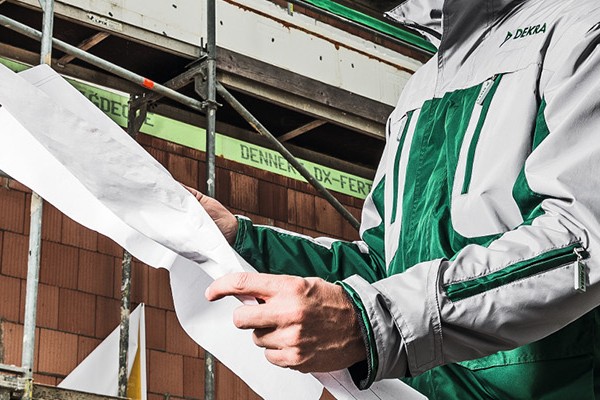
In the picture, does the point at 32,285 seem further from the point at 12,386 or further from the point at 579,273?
the point at 579,273

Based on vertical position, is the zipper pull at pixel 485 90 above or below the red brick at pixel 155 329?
below

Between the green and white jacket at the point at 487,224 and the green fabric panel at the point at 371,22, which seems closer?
the green and white jacket at the point at 487,224

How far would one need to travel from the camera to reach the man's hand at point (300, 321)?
153 cm

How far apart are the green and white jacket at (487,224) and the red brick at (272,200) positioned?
420cm

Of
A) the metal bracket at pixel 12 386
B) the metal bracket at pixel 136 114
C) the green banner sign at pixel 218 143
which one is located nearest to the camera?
the metal bracket at pixel 12 386

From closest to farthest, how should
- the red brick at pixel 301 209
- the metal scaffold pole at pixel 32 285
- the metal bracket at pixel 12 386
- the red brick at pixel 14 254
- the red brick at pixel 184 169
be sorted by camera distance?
the metal bracket at pixel 12 386 → the metal scaffold pole at pixel 32 285 → the red brick at pixel 14 254 → the red brick at pixel 184 169 → the red brick at pixel 301 209

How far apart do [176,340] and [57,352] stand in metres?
0.77

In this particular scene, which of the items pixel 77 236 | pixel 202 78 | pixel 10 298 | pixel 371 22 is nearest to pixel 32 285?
pixel 10 298

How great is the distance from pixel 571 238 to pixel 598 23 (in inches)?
16.4

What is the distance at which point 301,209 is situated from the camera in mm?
6914

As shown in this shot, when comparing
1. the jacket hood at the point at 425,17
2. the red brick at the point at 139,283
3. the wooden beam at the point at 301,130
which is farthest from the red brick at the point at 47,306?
the jacket hood at the point at 425,17

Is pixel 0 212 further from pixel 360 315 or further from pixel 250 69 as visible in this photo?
pixel 360 315

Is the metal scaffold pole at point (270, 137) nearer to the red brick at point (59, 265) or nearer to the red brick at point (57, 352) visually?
the red brick at point (59, 265)

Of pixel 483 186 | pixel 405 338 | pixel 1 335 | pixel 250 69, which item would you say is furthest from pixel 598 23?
pixel 250 69
